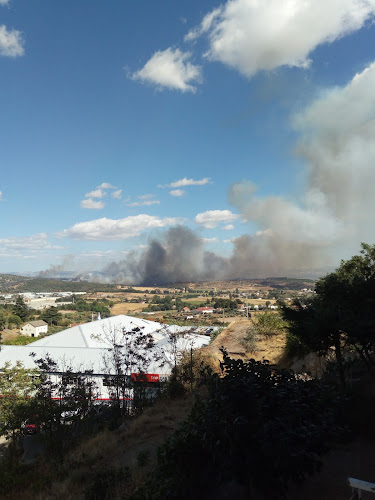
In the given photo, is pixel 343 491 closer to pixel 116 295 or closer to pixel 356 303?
pixel 356 303

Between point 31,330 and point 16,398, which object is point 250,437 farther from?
point 31,330

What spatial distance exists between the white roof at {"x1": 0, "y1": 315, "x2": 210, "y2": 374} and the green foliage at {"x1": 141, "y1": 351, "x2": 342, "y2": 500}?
1113 centimetres

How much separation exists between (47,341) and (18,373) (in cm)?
1578

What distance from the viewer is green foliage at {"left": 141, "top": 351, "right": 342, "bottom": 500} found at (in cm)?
338

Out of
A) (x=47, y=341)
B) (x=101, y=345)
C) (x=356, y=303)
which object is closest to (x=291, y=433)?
(x=356, y=303)

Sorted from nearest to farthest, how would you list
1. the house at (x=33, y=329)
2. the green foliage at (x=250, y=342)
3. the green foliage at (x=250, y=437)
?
the green foliage at (x=250, y=437)
the green foliage at (x=250, y=342)
the house at (x=33, y=329)

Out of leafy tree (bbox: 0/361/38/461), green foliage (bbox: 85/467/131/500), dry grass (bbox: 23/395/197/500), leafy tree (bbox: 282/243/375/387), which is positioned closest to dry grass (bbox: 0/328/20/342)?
leafy tree (bbox: 0/361/38/461)

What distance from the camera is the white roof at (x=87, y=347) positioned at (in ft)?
53.8

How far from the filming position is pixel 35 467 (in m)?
8.38

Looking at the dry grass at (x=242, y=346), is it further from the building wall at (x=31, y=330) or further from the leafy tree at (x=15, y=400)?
the building wall at (x=31, y=330)

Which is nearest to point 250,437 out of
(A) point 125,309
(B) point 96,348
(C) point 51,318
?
(B) point 96,348

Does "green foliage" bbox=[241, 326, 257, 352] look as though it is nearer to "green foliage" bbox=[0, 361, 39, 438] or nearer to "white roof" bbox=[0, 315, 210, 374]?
"white roof" bbox=[0, 315, 210, 374]

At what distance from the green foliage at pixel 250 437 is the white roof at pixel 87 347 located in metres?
11.1

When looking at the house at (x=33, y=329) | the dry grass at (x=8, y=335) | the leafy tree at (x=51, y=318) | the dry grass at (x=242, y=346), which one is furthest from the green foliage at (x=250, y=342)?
the leafy tree at (x=51, y=318)
